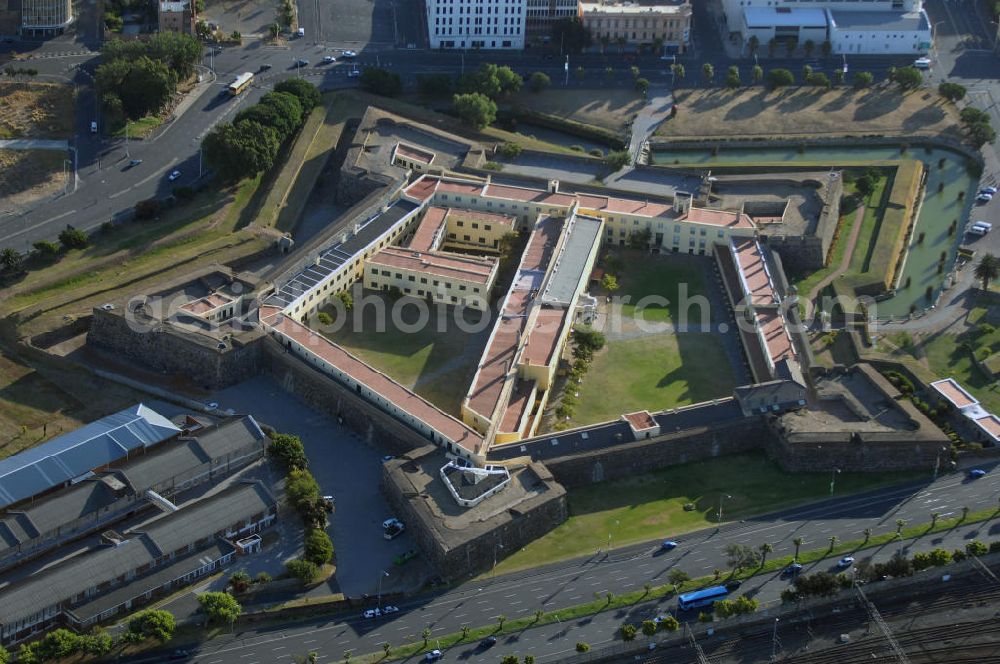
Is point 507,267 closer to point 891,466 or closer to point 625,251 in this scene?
point 625,251

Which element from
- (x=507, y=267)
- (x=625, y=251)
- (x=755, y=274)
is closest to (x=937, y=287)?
(x=755, y=274)

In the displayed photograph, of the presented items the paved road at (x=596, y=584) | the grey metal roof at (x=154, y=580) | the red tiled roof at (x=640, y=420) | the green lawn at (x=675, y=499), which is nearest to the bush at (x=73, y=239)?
the grey metal roof at (x=154, y=580)

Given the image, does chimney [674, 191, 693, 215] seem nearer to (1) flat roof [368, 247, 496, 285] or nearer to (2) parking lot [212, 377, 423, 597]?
(1) flat roof [368, 247, 496, 285]

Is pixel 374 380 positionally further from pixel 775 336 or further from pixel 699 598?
pixel 775 336

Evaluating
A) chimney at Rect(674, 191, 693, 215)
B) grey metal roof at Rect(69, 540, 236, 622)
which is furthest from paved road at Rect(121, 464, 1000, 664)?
chimney at Rect(674, 191, 693, 215)

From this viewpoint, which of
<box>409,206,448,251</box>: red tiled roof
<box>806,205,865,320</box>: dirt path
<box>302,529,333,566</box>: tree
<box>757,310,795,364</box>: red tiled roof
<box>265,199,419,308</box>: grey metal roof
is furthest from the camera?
<box>409,206,448,251</box>: red tiled roof

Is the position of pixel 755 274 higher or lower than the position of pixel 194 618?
higher
